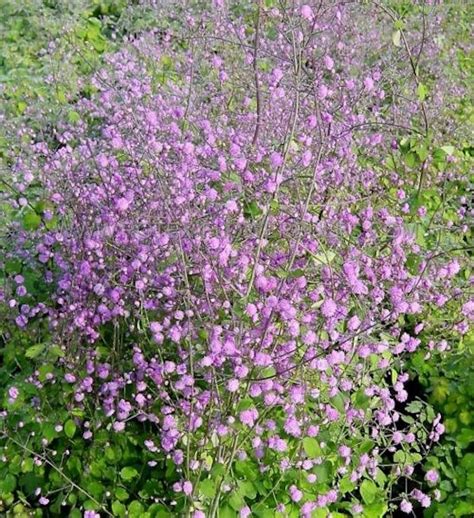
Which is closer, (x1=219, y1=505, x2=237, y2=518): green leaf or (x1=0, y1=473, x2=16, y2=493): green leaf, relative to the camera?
(x1=219, y1=505, x2=237, y2=518): green leaf

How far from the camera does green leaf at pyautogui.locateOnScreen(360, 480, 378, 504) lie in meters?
2.46

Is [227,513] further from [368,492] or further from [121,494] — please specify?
[368,492]

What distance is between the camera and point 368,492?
97.1 inches

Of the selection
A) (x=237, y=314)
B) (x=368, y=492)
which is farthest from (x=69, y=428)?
(x=368, y=492)

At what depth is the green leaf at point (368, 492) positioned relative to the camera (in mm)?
2461

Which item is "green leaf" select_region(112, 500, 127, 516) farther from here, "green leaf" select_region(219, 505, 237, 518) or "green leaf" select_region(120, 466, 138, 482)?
"green leaf" select_region(219, 505, 237, 518)

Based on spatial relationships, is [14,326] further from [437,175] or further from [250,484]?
[437,175]

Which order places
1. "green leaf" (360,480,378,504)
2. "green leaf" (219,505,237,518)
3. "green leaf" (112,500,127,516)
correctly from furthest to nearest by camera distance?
1. "green leaf" (360,480,378,504)
2. "green leaf" (112,500,127,516)
3. "green leaf" (219,505,237,518)

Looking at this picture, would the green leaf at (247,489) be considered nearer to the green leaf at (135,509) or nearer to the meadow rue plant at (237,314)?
the meadow rue plant at (237,314)

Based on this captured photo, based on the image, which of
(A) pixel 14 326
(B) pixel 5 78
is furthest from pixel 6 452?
(B) pixel 5 78

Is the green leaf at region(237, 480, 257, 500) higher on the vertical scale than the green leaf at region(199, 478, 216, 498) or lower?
lower

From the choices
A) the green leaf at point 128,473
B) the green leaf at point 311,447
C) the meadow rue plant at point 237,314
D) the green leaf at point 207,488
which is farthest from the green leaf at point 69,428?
the green leaf at point 311,447

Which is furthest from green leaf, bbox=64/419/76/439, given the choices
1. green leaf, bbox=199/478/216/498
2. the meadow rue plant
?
green leaf, bbox=199/478/216/498

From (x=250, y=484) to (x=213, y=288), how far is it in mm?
585
